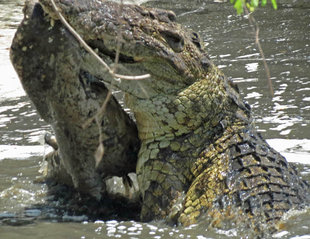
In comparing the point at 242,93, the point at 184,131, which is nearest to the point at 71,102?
the point at 184,131

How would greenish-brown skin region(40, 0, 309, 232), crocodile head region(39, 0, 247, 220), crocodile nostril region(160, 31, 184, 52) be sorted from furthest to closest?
crocodile nostril region(160, 31, 184, 52), crocodile head region(39, 0, 247, 220), greenish-brown skin region(40, 0, 309, 232)

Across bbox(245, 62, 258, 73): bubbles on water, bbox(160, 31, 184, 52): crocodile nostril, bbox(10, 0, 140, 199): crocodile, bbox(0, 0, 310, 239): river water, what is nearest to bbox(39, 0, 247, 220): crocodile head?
bbox(160, 31, 184, 52): crocodile nostril

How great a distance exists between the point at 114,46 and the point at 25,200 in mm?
1756

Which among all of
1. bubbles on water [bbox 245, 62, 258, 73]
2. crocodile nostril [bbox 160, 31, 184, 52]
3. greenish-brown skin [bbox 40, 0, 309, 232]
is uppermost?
crocodile nostril [bbox 160, 31, 184, 52]

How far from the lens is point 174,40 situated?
432 centimetres

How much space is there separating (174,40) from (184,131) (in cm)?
62

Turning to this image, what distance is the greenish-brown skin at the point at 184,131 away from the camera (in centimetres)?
403

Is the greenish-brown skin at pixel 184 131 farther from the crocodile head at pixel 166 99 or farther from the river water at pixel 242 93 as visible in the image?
the river water at pixel 242 93

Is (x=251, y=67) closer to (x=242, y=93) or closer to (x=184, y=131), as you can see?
(x=242, y=93)

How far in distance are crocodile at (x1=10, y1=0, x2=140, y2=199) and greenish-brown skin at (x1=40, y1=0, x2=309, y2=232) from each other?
0.51 ft

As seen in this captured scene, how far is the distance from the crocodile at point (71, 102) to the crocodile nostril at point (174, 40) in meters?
0.55

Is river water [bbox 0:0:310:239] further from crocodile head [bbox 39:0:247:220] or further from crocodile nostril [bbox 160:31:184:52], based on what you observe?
crocodile nostril [bbox 160:31:184:52]

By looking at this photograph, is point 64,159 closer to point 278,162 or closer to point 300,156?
point 278,162

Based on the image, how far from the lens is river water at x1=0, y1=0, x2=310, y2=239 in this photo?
13.9 feet
